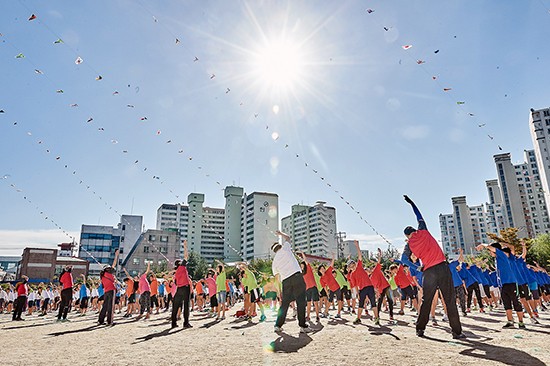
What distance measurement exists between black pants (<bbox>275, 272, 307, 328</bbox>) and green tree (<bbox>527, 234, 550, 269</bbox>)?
53.3 m

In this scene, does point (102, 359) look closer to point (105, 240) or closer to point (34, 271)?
point (34, 271)

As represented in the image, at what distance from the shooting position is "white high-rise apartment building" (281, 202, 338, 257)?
495ft

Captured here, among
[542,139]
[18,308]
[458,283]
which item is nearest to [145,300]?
[18,308]

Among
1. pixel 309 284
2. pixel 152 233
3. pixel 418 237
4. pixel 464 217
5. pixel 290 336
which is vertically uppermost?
pixel 464 217

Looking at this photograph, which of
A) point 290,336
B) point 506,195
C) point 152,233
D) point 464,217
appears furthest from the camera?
point 464,217

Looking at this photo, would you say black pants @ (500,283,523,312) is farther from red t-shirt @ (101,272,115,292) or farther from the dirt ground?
red t-shirt @ (101,272,115,292)

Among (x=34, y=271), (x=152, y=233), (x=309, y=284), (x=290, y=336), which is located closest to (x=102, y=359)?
(x=290, y=336)

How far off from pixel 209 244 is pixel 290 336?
14272 cm

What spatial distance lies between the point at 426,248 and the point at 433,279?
1.82ft

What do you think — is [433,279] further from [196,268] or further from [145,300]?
[196,268]

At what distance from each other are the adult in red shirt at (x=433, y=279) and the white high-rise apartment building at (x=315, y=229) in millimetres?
143637

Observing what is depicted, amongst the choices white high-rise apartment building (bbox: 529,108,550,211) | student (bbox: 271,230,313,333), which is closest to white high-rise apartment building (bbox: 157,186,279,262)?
white high-rise apartment building (bbox: 529,108,550,211)

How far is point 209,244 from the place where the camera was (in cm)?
14612

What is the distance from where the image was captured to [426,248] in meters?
6.75
